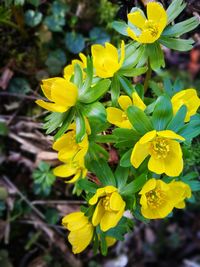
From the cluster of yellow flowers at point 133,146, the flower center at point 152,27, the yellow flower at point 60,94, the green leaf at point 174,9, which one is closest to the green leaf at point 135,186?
the cluster of yellow flowers at point 133,146

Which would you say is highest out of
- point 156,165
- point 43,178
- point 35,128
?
point 156,165

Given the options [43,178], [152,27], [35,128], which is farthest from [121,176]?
[35,128]

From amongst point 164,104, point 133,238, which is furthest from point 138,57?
point 133,238

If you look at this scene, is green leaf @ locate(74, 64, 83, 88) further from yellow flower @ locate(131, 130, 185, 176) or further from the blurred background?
the blurred background

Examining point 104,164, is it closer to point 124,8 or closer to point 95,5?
point 124,8

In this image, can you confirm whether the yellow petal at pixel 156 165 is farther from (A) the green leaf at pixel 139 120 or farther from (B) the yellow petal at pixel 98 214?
(B) the yellow petal at pixel 98 214

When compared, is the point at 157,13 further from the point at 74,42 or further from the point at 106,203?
the point at 74,42

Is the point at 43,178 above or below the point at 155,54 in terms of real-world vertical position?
below
